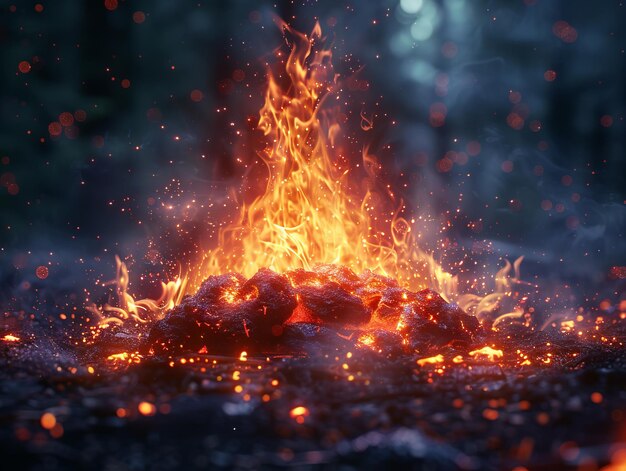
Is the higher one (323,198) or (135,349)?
(323,198)

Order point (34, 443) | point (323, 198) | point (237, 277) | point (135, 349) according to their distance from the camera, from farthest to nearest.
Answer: point (323, 198), point (237, 277), point (135, 349), point (34, 443)

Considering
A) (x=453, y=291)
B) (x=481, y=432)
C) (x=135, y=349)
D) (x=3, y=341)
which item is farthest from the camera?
(x=453, y=291)

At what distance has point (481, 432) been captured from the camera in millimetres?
3867

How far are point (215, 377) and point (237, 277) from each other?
3364 mm

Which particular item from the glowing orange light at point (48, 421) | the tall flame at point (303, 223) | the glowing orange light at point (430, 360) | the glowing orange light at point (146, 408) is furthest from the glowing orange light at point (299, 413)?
the tall flame at point (303, 223)

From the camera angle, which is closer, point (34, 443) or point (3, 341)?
point (34, 443)

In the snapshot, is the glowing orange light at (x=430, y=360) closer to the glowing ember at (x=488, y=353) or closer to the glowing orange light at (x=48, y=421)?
the glowing ember at (x=488, y=353)

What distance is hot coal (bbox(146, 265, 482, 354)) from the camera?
7660 mm

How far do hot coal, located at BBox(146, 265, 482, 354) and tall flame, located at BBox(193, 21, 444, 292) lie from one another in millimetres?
2328

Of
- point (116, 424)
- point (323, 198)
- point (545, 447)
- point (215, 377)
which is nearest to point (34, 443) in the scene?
point (116, 424)

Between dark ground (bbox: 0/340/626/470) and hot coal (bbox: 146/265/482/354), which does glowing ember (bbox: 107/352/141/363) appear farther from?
dark ground (bbox: 0/340/626/470)

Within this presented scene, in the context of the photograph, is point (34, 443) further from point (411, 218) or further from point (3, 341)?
point (411, 218)

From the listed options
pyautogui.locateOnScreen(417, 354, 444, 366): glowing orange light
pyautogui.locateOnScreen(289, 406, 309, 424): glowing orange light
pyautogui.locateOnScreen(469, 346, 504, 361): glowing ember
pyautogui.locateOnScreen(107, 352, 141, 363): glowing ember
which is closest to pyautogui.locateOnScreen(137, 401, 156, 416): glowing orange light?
pyautogui.locateOnScreen(289, 406, 309, 424): glowing orange light

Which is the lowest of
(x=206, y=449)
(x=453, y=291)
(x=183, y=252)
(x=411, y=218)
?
(x=206, y=449)
